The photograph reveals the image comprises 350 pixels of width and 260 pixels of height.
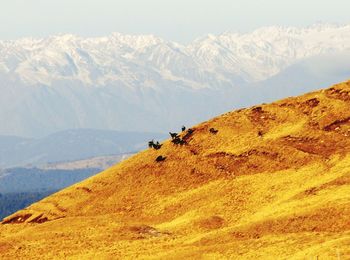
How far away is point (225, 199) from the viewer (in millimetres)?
79000

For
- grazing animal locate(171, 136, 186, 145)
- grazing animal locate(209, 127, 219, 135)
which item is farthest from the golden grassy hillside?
grazing animal locate(171, 136, 186, 145)

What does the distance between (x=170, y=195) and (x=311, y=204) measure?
22.9 meters

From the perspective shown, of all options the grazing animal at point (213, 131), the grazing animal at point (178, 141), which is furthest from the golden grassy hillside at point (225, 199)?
the grazing animal at point (178, 141)

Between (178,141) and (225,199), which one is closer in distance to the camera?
(225,199)

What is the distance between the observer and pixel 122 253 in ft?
194

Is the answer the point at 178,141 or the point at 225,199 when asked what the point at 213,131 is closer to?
the point at 178,141

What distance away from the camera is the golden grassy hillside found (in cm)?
5897

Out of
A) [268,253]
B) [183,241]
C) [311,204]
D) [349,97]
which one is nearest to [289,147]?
[349,97]

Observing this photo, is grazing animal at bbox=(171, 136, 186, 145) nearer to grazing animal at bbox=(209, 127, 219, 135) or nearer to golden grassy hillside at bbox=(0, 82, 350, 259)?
golden grassy hillside at bbox=(0, 82, 350, 259)

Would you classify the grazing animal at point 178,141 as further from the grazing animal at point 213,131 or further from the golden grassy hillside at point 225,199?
the grazing animal at point 213,131

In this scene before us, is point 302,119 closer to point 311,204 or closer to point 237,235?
point 311,204

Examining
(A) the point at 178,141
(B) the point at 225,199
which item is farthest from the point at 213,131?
(B) the point at 225,199

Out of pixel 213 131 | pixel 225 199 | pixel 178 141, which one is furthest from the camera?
pixel 213 131

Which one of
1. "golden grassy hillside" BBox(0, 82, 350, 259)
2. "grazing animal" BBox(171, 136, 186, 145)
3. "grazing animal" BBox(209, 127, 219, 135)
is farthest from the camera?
"grazing animal" BBox(209, 127, 219, 135)
